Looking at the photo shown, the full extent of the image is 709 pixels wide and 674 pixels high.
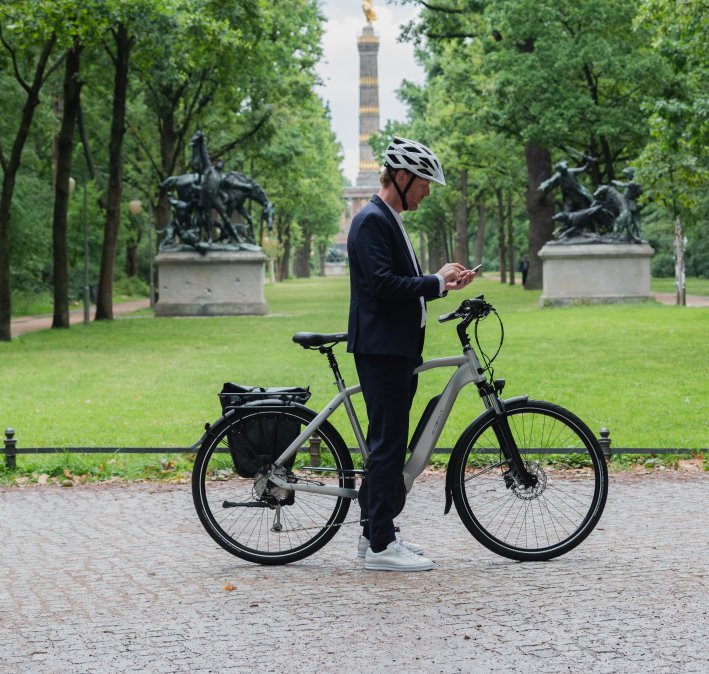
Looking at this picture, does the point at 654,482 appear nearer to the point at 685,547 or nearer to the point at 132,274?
the point at 685,547

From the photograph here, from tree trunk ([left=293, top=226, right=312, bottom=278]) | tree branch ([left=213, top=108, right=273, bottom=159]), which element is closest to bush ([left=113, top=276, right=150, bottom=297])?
tree branch ([left=213, top=108, right=273, bottom=159])

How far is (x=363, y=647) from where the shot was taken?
4.79 meters

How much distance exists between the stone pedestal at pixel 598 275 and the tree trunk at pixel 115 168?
39.6 ft

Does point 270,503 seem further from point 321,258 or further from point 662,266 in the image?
point 321,258

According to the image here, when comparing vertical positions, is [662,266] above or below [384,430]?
above

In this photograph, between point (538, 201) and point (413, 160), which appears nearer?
point (413, 160)

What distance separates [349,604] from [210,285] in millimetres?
31148

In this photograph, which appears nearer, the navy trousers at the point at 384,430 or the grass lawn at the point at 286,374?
the navy trousers at the point at 384,430

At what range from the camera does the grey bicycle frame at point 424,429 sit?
6.13 m

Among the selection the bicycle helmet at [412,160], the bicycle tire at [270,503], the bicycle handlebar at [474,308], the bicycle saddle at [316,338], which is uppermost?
the bicycle helmet at [412,160]

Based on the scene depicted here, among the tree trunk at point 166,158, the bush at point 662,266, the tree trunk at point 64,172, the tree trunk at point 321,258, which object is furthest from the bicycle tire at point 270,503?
the tree trunk at point 321,258

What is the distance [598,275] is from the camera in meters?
35.9

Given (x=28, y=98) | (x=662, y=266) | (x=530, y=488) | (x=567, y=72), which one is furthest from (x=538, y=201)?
(x=530, y=488)

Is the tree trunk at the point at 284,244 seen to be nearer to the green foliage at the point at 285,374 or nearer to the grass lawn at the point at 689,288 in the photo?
the grass lawn at the point at 689,288
